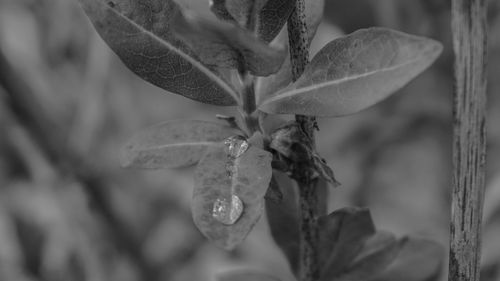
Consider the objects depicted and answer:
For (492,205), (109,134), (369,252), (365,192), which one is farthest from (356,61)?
(109,134)

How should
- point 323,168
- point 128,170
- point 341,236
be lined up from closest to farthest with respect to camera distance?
point 323,168, point 341,236, point 128,170

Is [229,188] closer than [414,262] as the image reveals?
Yes

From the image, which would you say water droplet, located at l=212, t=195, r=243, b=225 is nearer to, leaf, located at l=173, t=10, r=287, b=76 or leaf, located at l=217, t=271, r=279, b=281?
leaf, located at l=173, t=10, r=287, b=76

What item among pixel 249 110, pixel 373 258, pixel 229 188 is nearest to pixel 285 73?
pixel 249 110

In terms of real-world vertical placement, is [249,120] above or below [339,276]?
above

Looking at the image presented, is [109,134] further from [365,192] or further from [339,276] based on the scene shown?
[339,276]

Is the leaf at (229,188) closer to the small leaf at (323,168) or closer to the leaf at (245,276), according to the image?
the small leaf at (323,168)

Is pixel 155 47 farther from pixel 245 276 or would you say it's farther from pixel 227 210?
pixel 245 276
